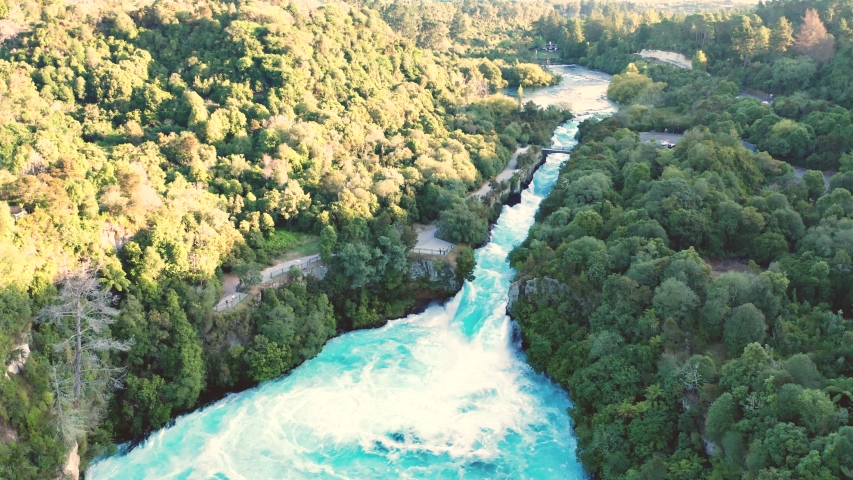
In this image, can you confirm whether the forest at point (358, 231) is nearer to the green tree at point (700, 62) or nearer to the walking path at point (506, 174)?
the walking path at point (506, 174)

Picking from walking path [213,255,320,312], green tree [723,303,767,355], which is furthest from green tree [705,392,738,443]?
walking path [213,255,320,312]

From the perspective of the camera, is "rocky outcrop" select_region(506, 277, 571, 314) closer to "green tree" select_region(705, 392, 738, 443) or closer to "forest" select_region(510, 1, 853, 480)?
"forest" select_region(510, 1, 853, 480)

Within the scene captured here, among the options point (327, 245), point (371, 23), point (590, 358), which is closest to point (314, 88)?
point (371, 23)

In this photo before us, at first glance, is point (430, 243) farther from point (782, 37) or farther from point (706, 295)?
point (782, 37)

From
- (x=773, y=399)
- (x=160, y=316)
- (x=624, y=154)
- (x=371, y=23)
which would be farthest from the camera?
(x=371, y=23)

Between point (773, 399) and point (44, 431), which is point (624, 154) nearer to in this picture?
point (773, 399)

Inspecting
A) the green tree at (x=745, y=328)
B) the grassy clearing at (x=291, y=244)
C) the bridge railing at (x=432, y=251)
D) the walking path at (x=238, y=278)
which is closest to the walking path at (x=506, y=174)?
the bridge railing at (x=432, y=251)
